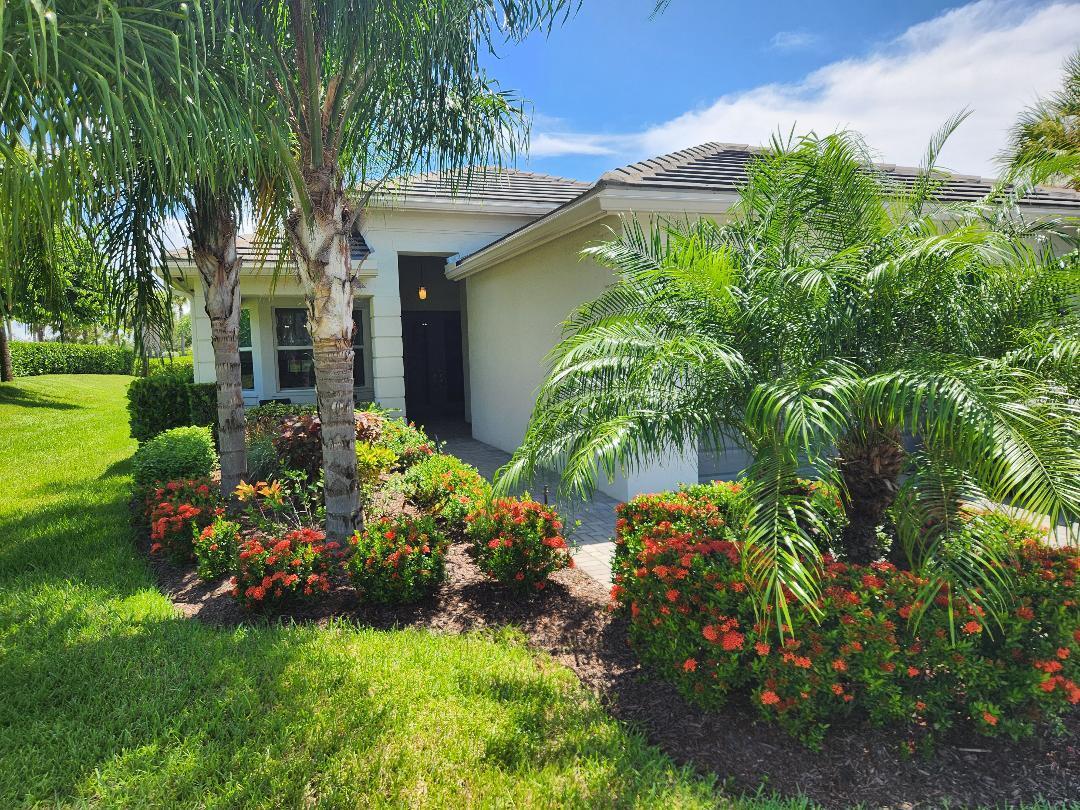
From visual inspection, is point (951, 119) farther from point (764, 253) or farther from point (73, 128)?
point (73, 128)

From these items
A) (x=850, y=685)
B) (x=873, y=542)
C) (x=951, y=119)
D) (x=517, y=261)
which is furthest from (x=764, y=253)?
(x=517, y=261)

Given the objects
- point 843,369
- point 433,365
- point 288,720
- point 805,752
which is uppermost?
point 433,365

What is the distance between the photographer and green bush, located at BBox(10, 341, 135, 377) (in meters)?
27.8

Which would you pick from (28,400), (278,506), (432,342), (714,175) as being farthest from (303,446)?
(28,400)

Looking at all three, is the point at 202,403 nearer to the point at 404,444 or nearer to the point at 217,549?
the point at 404,444

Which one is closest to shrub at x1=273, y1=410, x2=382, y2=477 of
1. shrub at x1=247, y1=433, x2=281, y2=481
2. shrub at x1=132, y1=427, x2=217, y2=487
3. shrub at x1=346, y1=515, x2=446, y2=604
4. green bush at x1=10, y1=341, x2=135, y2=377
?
shrub at x1=247, y1=433, x2=281, y2=481

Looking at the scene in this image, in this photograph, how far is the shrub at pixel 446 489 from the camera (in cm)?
607

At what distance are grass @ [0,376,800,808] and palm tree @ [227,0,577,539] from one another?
1.75 meters

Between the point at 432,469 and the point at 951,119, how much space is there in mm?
5404

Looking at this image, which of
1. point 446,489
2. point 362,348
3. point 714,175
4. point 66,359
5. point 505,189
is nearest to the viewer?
point 446,489

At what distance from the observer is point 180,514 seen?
18.6 ft

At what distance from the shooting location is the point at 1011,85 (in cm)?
1088

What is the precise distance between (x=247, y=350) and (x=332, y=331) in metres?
8.08

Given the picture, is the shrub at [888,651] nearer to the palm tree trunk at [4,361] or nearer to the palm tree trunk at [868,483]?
the palm tree trunk at [868,483]
